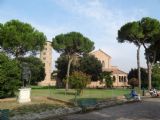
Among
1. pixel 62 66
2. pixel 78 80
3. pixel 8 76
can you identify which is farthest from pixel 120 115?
pixel 62 66

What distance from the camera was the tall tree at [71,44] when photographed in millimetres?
53531

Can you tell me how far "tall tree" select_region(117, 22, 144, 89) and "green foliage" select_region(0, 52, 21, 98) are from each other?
66.3ft

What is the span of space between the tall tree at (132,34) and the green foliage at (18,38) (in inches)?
427

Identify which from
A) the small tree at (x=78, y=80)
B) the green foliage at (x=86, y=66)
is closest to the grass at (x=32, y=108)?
the small tree at (x=78, y=80)

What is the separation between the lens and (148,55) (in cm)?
4959

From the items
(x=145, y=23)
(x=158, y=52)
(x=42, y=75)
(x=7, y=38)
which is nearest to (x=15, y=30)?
(x=7, y=38)

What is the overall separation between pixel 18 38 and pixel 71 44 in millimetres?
12933

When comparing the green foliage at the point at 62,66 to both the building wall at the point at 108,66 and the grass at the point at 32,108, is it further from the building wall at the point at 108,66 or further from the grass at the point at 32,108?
the grass at the point at 32,108

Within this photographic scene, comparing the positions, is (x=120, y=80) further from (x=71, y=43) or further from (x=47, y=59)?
(x=71, y=43)

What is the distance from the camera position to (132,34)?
4616 centimetres

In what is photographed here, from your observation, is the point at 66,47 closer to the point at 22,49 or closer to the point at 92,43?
the point at 92,43

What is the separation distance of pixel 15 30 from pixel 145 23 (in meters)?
16.3

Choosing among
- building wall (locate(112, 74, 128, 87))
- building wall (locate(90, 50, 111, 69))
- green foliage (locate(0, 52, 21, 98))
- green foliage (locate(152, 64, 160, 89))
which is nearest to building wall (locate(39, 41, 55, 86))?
building wall (locate(90, 50, 111, 69))

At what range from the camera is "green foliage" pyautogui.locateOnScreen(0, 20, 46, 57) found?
139 ft
